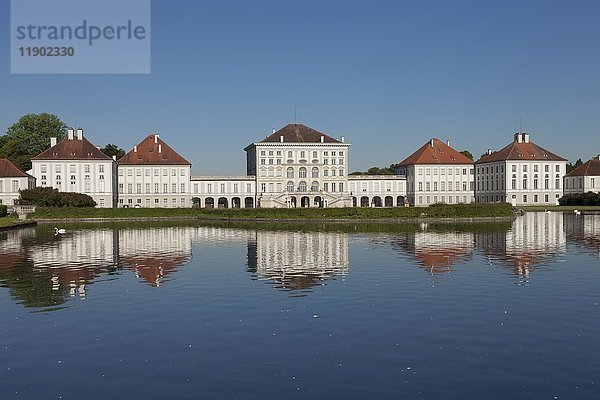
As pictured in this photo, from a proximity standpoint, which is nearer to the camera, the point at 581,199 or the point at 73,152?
the point at 73,152

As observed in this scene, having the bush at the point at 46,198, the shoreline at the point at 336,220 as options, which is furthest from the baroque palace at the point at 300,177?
the shoreline at the point at 336,220

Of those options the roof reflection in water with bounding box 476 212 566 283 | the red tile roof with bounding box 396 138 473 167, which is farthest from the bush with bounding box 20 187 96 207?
the red tile roof with bounding box 396 138 473 167

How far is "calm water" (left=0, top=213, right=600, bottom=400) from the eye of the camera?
11.3 m

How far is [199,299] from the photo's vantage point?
64.4 ft

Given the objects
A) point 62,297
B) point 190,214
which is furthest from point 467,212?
point 62,297

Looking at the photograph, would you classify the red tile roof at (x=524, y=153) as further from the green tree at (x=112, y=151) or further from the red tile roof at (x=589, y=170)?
the green tree at (x=112, y=151)

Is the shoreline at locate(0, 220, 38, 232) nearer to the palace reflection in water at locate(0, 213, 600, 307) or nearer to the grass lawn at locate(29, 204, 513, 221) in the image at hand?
the palace reflection in water at locate(0, 213, 600, 307)

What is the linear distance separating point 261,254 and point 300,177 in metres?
76.7

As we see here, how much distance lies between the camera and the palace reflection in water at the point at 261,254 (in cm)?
2342

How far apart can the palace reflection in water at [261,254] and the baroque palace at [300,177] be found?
51764 mm

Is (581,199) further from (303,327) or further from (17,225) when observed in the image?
(303,327)

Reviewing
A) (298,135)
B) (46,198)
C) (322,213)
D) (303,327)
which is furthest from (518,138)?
(303,327)

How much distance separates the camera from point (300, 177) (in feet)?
359

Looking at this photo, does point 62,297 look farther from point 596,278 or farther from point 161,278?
point 596,278
